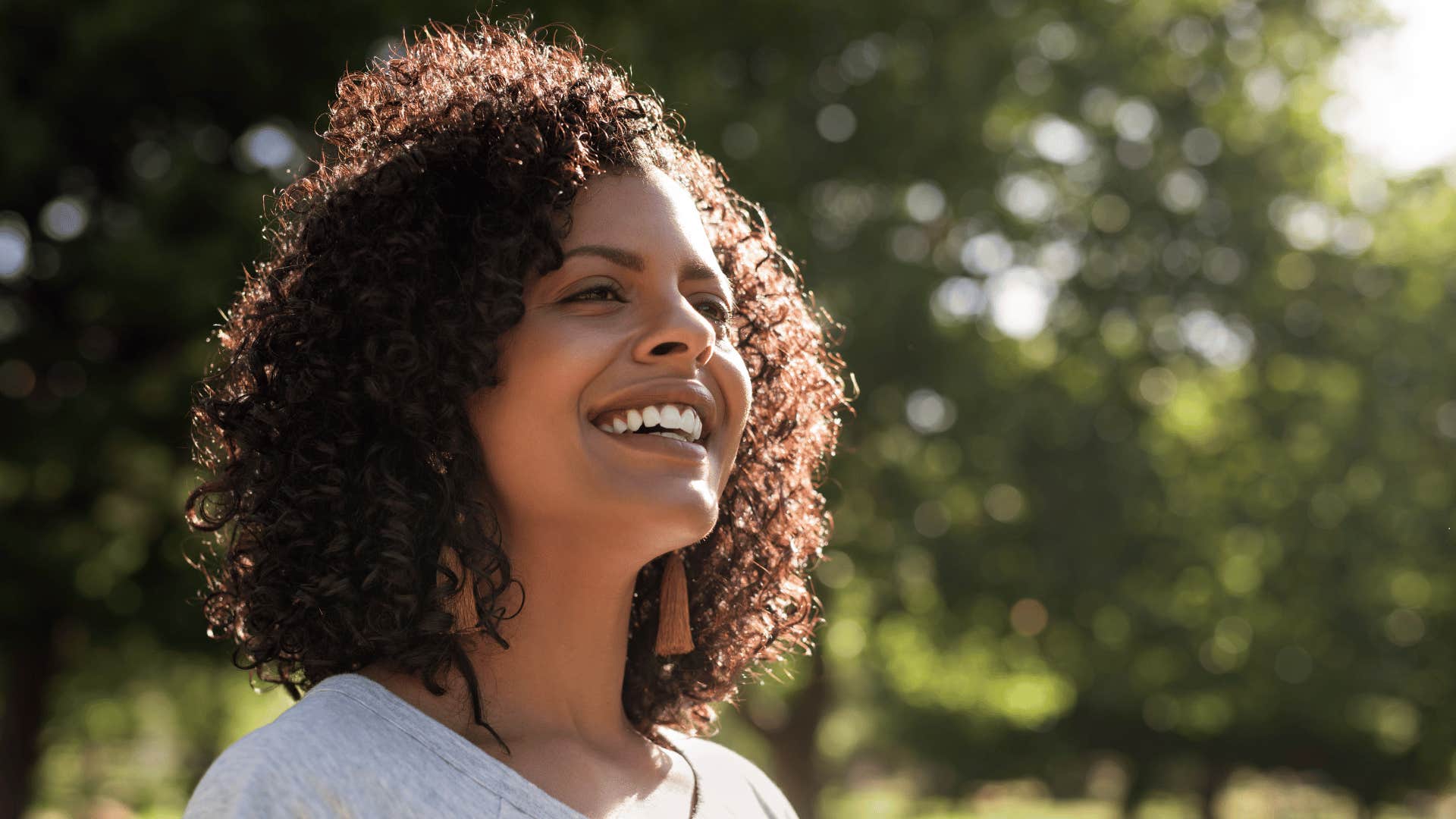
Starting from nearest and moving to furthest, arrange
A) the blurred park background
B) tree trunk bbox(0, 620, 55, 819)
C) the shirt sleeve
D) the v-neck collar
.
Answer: the shirt sleeve → the v-neck collar → the blurred park background → tree trunk bbox(0, 620, 55, 819)

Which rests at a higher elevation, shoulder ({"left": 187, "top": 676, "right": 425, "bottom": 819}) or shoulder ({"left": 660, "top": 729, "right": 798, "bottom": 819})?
shoulder ({"left": 660, "top": 729, "right": 798, "bottom": 819})

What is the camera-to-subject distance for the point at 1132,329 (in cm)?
1328

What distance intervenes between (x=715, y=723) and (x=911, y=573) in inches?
381

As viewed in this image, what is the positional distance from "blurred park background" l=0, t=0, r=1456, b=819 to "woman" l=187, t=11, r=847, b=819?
5387 mm

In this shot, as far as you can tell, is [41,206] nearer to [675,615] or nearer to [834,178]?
[834,178]

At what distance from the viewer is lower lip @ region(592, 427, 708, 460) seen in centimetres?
197

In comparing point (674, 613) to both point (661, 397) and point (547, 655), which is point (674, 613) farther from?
point (661, 397)

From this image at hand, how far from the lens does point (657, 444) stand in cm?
199

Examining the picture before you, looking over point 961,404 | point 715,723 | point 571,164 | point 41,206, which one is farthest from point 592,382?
point 961,404

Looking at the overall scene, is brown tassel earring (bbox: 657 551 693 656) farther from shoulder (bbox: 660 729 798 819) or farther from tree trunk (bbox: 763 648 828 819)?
tree trunk (bbox: 763 648 828 819)

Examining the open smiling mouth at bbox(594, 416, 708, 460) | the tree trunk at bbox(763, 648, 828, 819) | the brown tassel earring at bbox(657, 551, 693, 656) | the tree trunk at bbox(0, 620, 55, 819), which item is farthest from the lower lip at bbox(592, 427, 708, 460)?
the tree trunk at bbox(763, 648, 828, 819)

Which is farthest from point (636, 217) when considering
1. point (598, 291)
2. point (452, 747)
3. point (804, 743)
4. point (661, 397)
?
point (804, 743)

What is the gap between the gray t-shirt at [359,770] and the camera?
1.62 metres

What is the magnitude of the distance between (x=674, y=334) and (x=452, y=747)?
0.69 meters
